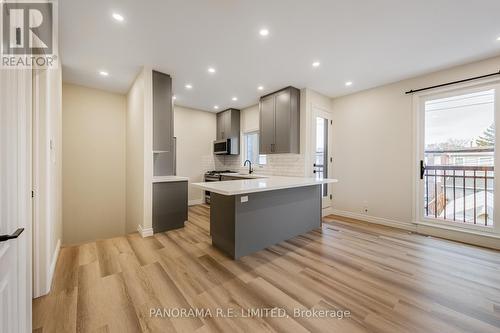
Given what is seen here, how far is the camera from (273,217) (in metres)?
2.88

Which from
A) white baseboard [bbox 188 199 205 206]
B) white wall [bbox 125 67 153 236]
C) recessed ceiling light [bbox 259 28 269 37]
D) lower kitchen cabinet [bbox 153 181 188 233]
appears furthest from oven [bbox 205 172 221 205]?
recessed ceiling light [bbox 259 28 269 37]

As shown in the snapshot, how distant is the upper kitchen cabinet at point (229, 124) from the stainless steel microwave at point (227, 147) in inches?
6.9

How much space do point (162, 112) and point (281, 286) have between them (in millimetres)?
3182

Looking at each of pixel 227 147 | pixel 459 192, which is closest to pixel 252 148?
pixel 227 147

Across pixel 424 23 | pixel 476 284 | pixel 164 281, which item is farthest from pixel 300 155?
pixel 164 281

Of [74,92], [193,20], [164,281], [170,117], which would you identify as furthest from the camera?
[74,92]

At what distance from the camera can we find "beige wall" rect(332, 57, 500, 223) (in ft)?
11.8

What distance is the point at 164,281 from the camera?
2.02 meters

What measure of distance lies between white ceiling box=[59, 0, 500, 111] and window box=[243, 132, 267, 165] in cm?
215

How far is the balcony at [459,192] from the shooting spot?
9.91ft

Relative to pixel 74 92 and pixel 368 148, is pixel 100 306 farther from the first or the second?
pixel 368 148

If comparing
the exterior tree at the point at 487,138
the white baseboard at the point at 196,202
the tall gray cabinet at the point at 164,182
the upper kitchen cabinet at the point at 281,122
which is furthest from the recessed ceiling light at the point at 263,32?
the white baseboard at the point at 196,202

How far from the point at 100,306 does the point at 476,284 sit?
11.9 ft

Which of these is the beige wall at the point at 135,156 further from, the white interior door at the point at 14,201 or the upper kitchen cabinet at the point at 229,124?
the upper kitchen cabinet at the point at 229,124
